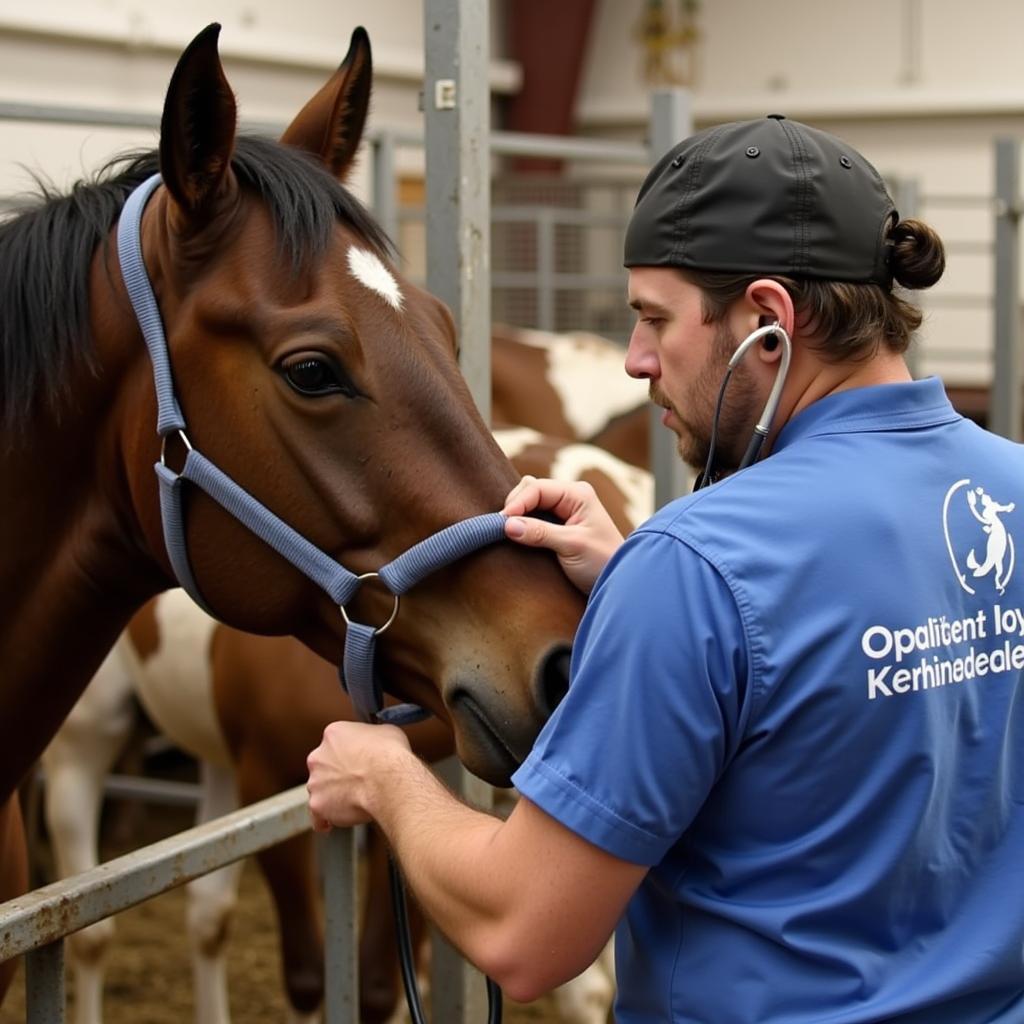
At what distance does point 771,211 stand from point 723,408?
159 mm

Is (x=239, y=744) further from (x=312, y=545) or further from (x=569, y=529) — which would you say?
(x=569, y=529)

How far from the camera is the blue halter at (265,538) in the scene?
4.71ft

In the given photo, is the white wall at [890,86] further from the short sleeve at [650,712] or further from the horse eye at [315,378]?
the short sleeve at [650,712]

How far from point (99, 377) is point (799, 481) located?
0.81 m

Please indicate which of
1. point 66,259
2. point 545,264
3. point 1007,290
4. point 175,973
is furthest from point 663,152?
point 545,264

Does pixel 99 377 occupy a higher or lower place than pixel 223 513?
higher

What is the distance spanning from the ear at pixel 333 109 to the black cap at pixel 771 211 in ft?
2.22

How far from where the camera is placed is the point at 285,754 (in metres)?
2.84

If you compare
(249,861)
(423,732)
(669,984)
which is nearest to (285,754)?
(423,732)

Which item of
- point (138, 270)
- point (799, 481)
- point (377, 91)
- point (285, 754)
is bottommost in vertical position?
point (285, 754)

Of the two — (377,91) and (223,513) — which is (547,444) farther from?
(377,91)

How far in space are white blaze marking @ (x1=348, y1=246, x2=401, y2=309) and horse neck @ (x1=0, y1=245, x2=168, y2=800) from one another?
9.8 inches

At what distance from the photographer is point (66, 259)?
62.1 inches

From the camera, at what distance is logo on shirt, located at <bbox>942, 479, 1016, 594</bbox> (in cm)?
114
